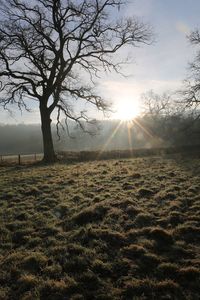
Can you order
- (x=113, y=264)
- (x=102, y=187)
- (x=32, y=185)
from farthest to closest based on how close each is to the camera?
(x=32, y=185), (x=102, y=187), (x=113, y=264)

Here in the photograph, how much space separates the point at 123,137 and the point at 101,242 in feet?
276

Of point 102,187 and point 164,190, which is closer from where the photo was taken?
point 164,190

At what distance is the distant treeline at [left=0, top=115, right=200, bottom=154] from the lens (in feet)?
168

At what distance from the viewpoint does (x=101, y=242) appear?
7.83m

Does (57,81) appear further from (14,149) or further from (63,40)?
(14,149)

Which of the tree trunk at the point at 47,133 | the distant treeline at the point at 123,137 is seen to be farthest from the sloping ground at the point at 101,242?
the distant treeline at the point at 123,137

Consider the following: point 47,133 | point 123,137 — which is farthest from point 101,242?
point 123,137

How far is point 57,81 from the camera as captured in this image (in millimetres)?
26672

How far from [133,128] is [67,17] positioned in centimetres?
5746

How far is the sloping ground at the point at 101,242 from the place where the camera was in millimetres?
5895

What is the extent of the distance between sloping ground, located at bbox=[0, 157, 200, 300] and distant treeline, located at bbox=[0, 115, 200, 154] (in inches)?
730

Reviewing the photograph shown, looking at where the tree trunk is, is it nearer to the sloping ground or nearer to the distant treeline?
the distant treeline

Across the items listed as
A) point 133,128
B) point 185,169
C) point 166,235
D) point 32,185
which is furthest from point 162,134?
point 166,235

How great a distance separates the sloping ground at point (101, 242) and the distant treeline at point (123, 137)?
60.8 feet
